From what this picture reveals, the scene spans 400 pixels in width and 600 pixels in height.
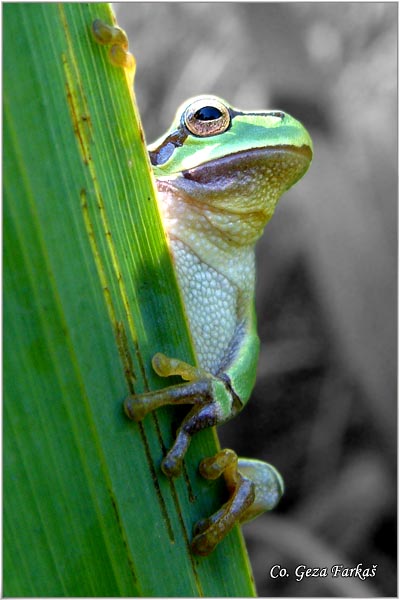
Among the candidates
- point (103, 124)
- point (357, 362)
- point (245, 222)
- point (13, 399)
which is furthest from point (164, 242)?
point (357, 362)

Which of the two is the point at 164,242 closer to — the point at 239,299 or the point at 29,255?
the point at 29,255

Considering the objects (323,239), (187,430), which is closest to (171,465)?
(187,430)

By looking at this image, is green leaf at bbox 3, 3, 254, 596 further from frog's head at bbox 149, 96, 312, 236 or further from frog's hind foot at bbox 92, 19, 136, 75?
frog's head at bbox 149, 96, 312, 236

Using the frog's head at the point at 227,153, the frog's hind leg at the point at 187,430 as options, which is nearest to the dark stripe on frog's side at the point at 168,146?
the frog's head at the point at 227,153

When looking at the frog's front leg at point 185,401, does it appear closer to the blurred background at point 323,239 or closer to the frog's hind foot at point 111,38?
the frog's hind foot at point 111,38

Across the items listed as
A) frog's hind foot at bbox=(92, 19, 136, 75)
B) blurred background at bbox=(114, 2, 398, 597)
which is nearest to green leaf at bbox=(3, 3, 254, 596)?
frog's hind foot at bbox=(92, 19, 136, 75)

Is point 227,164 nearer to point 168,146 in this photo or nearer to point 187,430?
point 168,146
